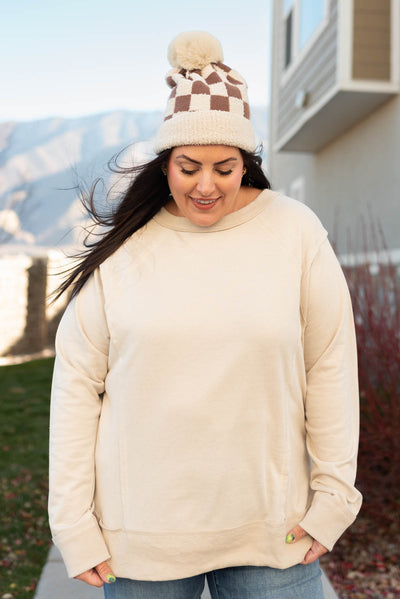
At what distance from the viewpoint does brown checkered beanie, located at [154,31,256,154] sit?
1428 millimetres

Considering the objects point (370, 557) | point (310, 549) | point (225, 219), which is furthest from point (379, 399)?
point (225, 219)

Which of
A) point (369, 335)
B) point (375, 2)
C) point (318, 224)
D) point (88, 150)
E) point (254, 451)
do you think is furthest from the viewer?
point (375, 2)

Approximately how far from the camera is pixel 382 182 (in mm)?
6352

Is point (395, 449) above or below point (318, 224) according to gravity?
below

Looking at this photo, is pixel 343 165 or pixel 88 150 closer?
pixel 88 150

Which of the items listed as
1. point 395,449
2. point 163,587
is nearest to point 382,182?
point 395,449

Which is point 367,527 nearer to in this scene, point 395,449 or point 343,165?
point 395,449

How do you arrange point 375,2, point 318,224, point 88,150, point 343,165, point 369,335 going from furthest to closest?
point 343,165 < point 375,2 < point 369,335 < point 88,150 < point 318,224

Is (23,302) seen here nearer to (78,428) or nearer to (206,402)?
(78,428)

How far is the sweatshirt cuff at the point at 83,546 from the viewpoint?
1500 mm

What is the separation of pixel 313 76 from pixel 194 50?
6357 mm

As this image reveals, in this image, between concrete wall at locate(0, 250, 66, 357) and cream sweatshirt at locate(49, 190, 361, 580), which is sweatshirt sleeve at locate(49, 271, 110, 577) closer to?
cream sweatshirt at locate(49, 190, 361, 580)

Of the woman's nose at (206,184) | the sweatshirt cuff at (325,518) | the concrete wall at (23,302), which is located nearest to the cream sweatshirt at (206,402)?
the sweatshirt cuff at (325,518)

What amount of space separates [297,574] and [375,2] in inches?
238
